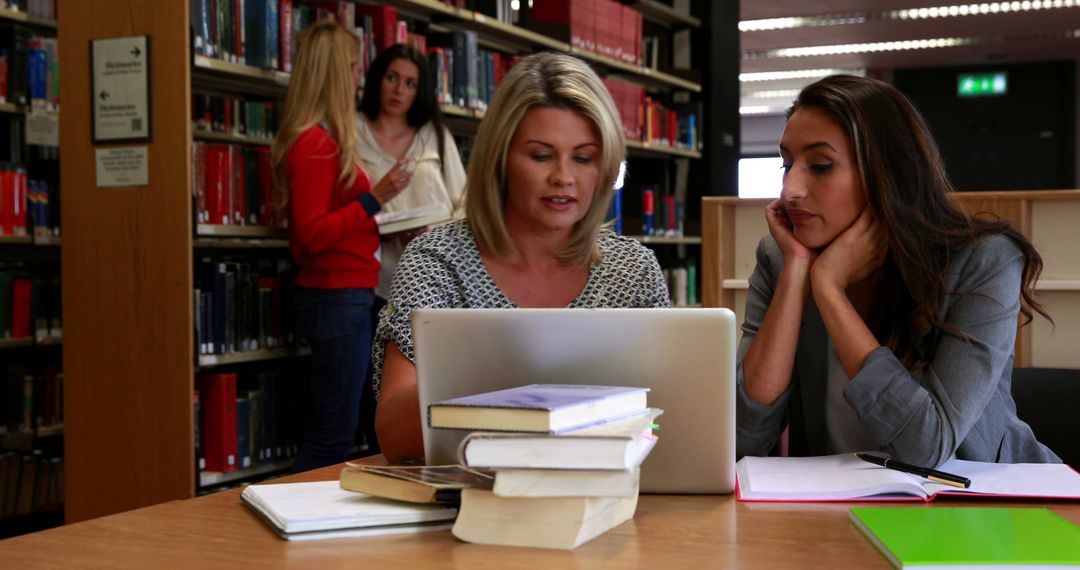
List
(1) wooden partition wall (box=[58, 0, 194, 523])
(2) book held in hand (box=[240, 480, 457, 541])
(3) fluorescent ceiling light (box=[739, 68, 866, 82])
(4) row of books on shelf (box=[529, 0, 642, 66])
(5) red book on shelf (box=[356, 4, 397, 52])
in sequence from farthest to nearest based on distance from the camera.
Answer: (3) fluorescent ceiling light (box=[739, 68, 866, 82]) → (4) row of books on shelf (box=[529, 0, 642, 66]) → (5) red book on shelf (box=[356, 4, 397, 52]) → (1) wooden partition wall (box=[58, 0, 194, 523]) → (2) book held in hand (box=[240, 480, 457, 541])

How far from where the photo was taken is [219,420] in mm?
3256

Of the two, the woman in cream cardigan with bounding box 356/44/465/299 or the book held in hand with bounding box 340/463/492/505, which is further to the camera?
the woman in cream cardigan with bounding box 356/44/465/299

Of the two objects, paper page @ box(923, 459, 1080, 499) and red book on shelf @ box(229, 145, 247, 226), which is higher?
red book on shelf @ box(229, 145, 247, 226)

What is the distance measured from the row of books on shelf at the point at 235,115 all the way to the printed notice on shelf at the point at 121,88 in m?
0.44

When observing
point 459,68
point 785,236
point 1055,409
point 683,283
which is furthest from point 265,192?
point 683,283

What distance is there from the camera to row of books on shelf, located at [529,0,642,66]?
15.8ft

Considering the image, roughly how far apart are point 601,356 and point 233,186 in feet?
7.87

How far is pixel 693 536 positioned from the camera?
1055 mm

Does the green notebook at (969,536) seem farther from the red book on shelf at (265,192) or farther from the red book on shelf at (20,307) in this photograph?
the red book on shelf at (20,307)

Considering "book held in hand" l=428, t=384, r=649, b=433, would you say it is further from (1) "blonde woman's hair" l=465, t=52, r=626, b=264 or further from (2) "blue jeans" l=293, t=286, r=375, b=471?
(2) "blue jeans" l=293, t=286, r=375, b=471

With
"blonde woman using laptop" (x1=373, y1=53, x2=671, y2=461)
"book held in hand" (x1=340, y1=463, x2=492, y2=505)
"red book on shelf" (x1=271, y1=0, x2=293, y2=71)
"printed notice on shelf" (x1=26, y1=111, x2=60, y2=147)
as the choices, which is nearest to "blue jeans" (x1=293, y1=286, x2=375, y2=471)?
"red book on shelf" (x1=271, y1=0, x2=293, y2=71)

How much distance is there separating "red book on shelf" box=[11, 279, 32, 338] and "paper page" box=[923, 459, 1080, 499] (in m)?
2.98

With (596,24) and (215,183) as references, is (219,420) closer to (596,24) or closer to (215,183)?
(215,183)

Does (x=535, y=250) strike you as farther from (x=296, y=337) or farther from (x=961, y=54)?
(x=961, y=54)
